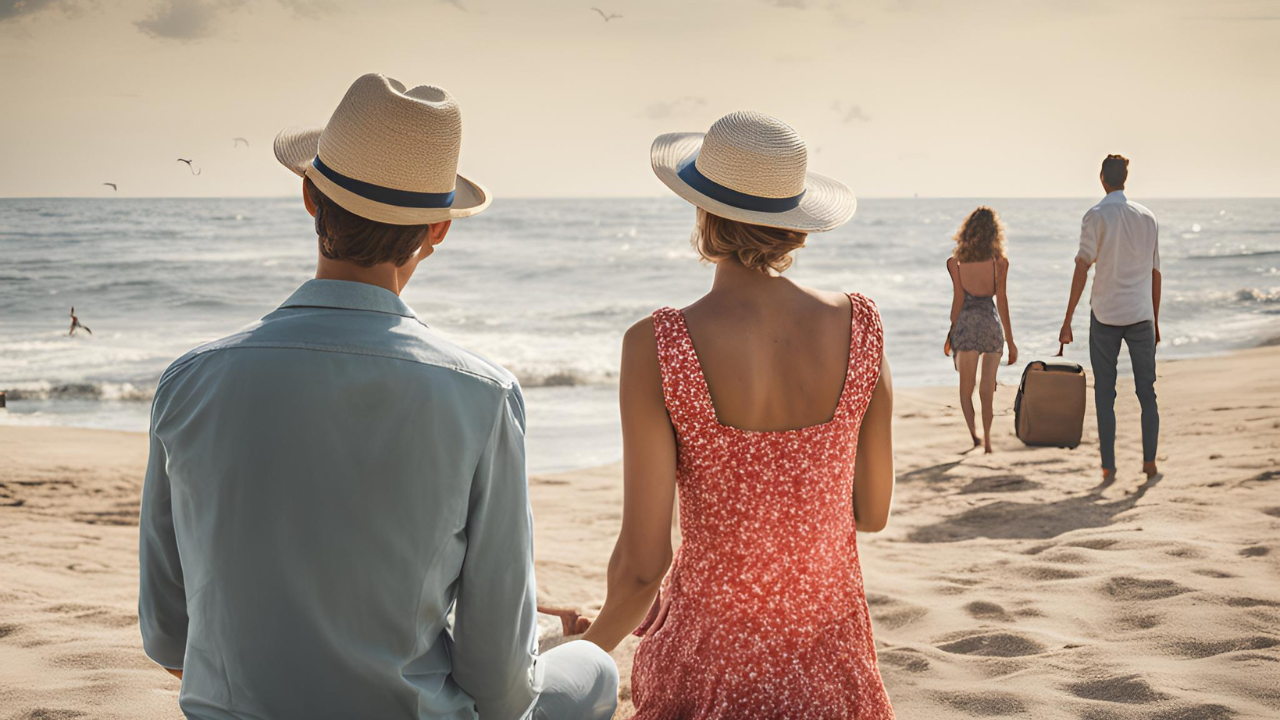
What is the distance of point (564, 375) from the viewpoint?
12102mm

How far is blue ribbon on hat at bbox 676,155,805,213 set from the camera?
1.86 m

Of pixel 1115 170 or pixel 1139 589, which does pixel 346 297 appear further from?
pixel 1115 170

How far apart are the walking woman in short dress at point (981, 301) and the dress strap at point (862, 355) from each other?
5.30 meters

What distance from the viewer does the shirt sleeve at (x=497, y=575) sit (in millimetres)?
1424

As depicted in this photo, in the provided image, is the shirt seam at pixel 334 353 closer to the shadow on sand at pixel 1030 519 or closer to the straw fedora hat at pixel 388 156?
the straw fedora hat at pixel 388 156

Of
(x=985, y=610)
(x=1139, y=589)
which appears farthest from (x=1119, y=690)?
(x=1139, y=589)

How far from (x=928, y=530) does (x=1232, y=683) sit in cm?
250

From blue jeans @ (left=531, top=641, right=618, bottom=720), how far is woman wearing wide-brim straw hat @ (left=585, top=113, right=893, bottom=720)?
0.05 metres

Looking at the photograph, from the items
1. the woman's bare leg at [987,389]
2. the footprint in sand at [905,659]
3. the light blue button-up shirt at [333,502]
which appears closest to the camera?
the light blue button-up shirt at [333,502]

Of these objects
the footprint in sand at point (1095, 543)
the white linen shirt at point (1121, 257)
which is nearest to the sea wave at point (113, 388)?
the white linen shirt at point (1121, 257)

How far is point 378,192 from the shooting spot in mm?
1479

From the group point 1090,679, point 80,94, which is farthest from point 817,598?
point 80,94

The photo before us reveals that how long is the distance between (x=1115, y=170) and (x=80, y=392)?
11.1 metres

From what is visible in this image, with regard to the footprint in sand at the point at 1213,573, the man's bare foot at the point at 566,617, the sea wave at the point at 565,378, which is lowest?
the sea wave at the point at 565,378
